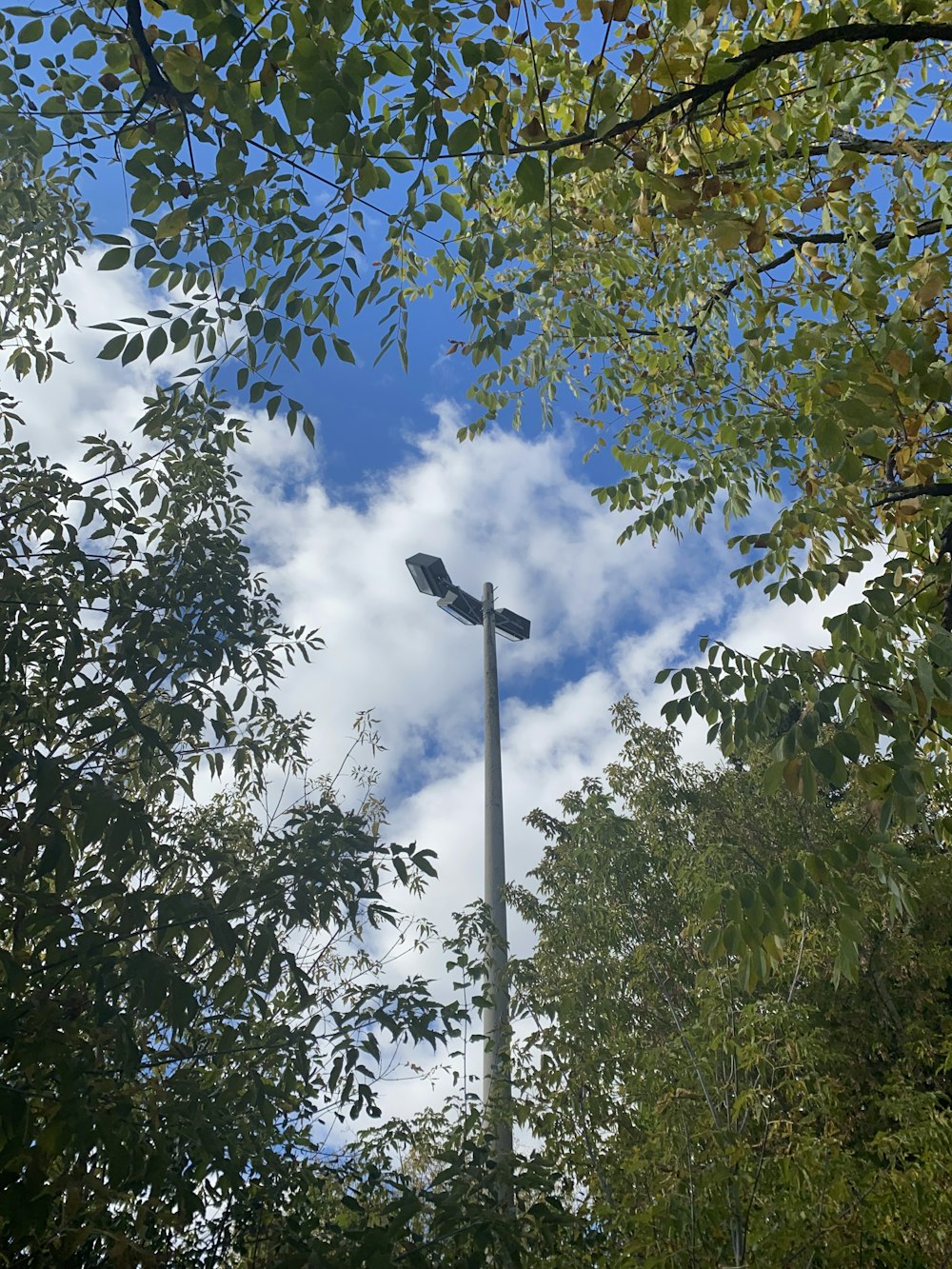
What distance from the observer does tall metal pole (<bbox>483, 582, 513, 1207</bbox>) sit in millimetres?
4723

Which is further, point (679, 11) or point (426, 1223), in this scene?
point (426, 1223)

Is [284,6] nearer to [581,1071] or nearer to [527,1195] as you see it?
[527,1195]

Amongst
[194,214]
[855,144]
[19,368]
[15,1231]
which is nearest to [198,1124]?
[15,1231]

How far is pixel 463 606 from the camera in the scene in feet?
28.6

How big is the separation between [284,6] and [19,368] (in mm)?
1882

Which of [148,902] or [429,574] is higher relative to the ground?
[429,574]

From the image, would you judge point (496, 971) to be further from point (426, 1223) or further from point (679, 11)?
point (679, 11)

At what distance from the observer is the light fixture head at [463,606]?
8.62m

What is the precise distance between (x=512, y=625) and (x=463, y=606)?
724 mm

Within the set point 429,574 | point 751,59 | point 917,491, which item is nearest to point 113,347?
point 751,59

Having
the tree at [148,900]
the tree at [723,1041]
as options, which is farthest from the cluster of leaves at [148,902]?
the tree at [723,1041]

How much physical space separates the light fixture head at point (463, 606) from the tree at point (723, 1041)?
238cm

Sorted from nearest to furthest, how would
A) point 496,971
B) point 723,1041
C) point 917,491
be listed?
point 917,491, point 723,1041, point 496,971

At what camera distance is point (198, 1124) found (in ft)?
7.22
